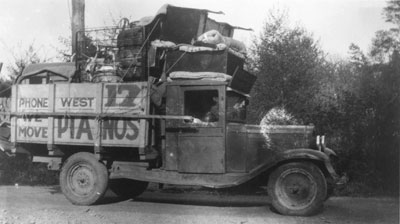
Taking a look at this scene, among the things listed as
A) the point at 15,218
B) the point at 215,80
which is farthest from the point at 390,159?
the point at 15,218

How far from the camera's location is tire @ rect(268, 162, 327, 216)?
6.39m

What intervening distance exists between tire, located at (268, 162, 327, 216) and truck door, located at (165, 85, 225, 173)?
87 cm

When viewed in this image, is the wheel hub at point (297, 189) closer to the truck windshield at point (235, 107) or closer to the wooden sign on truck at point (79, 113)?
the truck windshield at point (235, 107)

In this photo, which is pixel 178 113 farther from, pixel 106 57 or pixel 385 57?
pixel 385 57

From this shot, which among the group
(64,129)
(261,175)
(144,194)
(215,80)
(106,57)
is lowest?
(144,194)

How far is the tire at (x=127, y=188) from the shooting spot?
8.29 metres

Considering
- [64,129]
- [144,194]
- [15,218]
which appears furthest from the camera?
[144,194]

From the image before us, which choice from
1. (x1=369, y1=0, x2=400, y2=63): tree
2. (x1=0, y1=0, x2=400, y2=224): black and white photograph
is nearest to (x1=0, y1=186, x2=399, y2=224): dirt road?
(x1=0, y1=0, x2=400, y2=224): black and white photograph

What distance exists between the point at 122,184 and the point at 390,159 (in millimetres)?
5573

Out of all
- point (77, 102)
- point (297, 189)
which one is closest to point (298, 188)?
point (297, 189)

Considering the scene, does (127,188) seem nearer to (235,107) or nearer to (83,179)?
(83,179)

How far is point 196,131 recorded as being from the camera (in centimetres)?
694

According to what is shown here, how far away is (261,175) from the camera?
7082 mm

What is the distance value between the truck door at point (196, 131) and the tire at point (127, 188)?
62.8 inches
